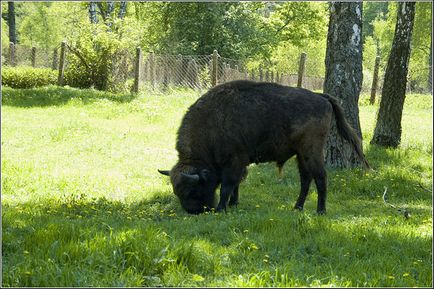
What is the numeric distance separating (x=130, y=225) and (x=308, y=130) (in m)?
3.17

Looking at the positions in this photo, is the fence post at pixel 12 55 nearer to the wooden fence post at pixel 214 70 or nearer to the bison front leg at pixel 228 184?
the wooden fence post at pixel 214 70

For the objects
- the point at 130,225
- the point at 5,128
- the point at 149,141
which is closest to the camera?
the point at 130,225

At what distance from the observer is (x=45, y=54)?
34.0 metres

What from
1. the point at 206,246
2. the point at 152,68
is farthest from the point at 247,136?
the point at 152,68

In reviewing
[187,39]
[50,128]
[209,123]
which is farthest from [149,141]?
[187,39]

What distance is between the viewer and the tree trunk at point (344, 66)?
35.5 feet

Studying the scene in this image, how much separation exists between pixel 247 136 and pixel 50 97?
15167 mm

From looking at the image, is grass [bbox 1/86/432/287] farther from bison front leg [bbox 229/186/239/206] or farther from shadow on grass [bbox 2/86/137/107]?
shadow on grass [bbox 2/86/137/107]

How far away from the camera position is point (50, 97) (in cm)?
2152

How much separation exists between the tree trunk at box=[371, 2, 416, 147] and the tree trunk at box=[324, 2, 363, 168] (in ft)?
8.66

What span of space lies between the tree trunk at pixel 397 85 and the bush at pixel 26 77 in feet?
57.5

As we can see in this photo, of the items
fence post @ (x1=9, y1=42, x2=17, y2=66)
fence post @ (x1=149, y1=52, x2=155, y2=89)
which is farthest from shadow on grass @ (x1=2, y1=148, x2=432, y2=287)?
fence post @ (x1=9, y1=42, x2=17, y2=66)

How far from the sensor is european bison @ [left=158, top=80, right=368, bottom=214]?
811 centimetres

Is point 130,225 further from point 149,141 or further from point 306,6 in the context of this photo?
point 306,6
